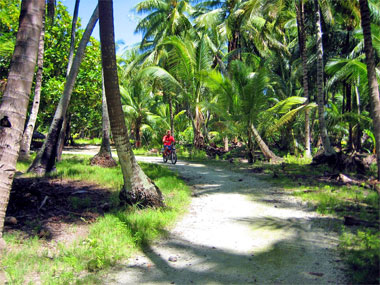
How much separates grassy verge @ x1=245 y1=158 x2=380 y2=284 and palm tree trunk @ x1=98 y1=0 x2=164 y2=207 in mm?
3401

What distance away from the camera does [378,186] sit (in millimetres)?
7641

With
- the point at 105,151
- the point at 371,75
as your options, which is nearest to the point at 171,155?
the point at 105,151

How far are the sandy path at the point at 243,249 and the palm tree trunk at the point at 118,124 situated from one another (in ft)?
3.01

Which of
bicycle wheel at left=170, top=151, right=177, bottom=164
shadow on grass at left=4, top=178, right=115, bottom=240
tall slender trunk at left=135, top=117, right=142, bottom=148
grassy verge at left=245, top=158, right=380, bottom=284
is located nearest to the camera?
grassy verge at left=245, top=158, right=380, bottom=284

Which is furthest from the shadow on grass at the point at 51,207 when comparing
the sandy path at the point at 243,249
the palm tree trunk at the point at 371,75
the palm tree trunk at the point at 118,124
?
the palm tree trunk at the point at 371,75

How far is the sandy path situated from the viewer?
145 inches

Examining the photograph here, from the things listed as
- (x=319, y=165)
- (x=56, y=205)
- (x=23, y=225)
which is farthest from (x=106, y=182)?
(x=319, y=165)

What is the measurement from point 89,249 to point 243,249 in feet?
7.14

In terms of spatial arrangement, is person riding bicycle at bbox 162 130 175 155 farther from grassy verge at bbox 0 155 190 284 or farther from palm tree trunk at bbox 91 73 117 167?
grassy verge at bbox 0 155 190 284

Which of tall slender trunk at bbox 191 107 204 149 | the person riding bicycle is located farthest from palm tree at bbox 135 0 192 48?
the person riding bicycle

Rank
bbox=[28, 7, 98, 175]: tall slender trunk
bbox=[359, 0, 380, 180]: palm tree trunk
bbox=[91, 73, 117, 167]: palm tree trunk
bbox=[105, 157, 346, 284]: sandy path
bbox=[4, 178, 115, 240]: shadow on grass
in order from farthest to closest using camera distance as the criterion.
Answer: bbox=[91, 73, 117, 167]: palm tree trunk < bbox=[28, 7, 98, 175]: tall slender trunk < bbox=[359, 0, 380, 180]: palm tree trunk < bbox=[4, 178, 115, 240]: shadow on grass < bbox=[105, 157, 346, 284]: sandy path

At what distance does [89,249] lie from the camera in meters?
4.29

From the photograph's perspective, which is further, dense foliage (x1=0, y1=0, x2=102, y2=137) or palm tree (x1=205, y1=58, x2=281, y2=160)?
dense foliage (x1=0, y1=0, x2=102, y2=137)

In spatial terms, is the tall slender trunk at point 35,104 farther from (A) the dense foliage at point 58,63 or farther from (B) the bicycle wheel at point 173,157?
(B) the bicycle wheel at point 173,157
